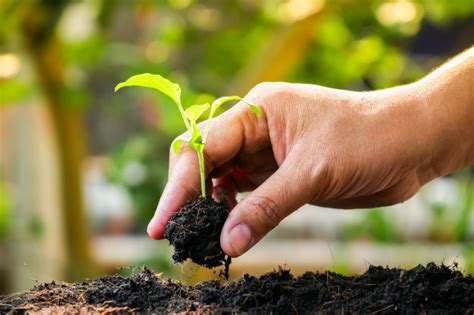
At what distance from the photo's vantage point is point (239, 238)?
3.52 feet

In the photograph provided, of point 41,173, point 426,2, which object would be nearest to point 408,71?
point 426,2

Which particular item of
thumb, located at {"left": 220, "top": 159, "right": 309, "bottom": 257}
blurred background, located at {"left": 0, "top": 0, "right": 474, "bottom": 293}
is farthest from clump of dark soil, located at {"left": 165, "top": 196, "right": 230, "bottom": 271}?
blurred background, located at {"left": 0, "top": 0, "right": 474, "bottom": 293}

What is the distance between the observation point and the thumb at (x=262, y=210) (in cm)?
108

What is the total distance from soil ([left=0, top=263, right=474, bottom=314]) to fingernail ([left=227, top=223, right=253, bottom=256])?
43 millimetres

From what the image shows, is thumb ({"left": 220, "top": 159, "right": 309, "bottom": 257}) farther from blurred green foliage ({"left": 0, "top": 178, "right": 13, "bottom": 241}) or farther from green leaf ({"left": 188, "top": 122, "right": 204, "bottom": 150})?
blurred green foliage ({"left": 0, "top": 178, "right": 13, "bottom": 241})

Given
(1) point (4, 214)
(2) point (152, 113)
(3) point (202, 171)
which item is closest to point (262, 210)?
(3) point (202, 171)

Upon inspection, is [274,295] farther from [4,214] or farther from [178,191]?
[4,214]

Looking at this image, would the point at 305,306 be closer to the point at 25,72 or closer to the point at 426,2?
the point at 25,72

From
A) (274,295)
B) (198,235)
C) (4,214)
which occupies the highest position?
(4,214)

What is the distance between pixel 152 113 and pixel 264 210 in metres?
2.38

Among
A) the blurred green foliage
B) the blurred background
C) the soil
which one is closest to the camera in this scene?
the soil

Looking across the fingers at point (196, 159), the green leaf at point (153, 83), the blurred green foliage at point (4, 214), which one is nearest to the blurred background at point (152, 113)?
the blurred green foliage at point (4, 214)

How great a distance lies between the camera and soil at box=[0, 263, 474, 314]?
3.24ft

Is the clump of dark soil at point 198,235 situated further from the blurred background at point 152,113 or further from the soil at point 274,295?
the blurred background at point 152,113
